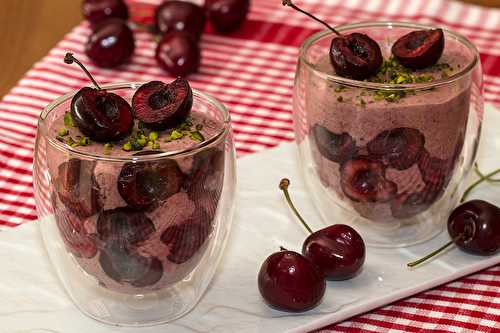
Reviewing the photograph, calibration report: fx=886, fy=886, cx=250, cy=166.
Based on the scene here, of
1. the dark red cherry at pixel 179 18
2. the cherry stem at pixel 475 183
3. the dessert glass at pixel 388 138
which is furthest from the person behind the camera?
the dark red cherry at pixel 179 18

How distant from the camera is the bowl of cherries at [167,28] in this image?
1849 millimetres

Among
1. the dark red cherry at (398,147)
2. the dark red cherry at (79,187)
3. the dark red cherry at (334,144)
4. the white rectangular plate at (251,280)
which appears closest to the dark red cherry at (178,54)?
the white rectangular plate at (251,280)

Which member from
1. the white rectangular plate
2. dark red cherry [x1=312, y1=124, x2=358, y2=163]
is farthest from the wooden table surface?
dark red cherry [x1=312, y1=124, x2=358, y2=163]

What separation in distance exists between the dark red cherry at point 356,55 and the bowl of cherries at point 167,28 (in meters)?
0.67

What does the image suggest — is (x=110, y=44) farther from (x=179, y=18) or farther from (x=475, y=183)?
(x=475, y=183)

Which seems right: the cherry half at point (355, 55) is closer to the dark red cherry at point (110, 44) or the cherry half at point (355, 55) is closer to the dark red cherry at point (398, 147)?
the dark red cherry at point (398, 147)

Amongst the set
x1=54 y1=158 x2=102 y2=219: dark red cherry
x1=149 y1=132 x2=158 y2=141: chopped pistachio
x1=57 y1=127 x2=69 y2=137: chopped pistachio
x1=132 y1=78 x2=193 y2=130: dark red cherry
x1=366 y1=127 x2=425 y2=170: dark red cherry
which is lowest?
x1=366 y1=127 x2=425 y2=170: dark red cherry

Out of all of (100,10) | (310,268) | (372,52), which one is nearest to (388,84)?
(372,52)

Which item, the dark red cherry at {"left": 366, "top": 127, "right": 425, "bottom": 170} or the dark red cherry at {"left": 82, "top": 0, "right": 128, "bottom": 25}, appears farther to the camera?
the dark red cherry at {"left": 82, "top": 0, "right": 128, "bottom": 25}

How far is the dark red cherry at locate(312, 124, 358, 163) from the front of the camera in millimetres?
1235

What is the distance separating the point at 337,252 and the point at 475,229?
0.70ft

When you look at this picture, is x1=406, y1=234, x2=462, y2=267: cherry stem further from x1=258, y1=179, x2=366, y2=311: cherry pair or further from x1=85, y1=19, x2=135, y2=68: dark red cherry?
x1=85, y1=19, x2=135, y2=68: dark red cherry

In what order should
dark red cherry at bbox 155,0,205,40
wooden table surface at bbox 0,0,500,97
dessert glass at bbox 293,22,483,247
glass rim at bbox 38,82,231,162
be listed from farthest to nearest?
wooden table surface at bbox 0,0,500,97 < dark red cherry at bbox 155,0,205,40 < dessert glass at bbox 293,22,483,247 < glass rim at bbox 38,82,231,162

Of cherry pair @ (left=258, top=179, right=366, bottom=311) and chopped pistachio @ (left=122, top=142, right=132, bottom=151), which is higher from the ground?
chopped pistachio @ (left=122, top=142, right=132, bottom=151)
